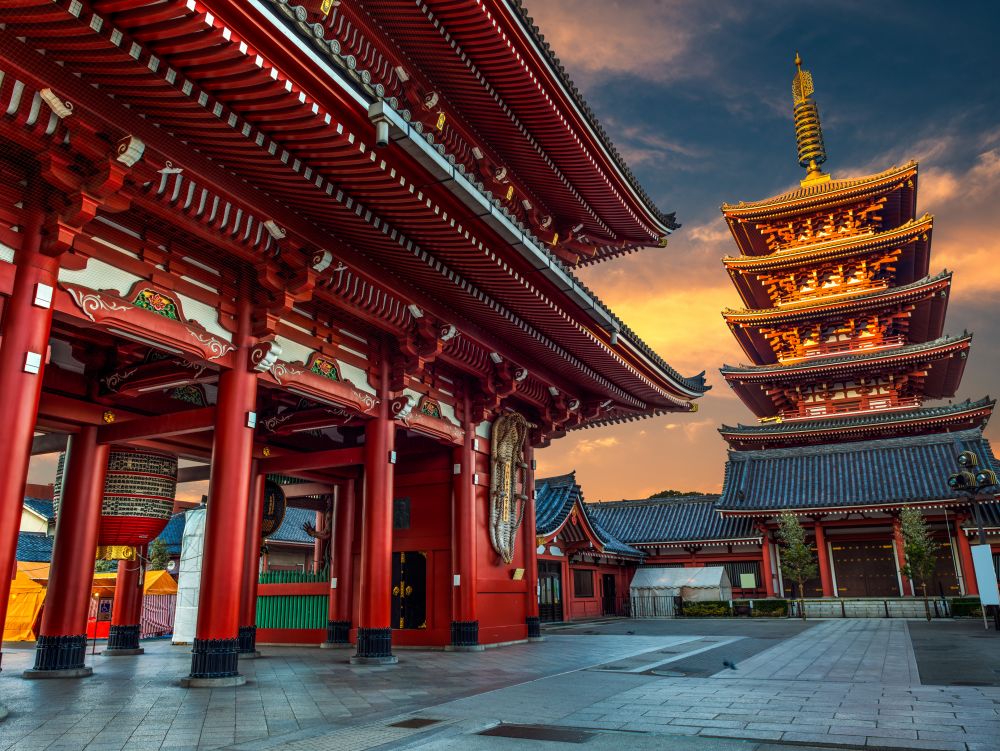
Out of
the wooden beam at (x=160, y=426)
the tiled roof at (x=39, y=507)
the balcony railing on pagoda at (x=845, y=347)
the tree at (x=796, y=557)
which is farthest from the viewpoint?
the balcony railing on pagoda at (x=845, y=347)

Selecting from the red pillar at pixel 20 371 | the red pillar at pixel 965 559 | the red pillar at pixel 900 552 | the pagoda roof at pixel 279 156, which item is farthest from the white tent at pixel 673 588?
the red pillar at pixel 20 371

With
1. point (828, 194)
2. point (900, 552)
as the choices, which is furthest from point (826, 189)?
point (900, 552)

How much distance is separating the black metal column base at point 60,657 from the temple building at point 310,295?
0.04 m

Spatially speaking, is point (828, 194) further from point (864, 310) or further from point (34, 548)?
point (34, 548)

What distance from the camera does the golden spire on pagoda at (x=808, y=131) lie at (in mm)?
43281

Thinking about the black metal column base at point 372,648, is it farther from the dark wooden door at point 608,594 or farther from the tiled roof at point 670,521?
the dark wooden door at point 608,594

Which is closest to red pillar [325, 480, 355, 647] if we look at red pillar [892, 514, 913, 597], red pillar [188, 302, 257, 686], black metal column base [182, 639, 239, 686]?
red pillar [188, 302, 257, 686]

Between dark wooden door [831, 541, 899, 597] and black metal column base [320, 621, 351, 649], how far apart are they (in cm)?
2490

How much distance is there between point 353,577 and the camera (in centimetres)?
1662

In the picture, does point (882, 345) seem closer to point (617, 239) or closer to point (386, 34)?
point (617, 239)

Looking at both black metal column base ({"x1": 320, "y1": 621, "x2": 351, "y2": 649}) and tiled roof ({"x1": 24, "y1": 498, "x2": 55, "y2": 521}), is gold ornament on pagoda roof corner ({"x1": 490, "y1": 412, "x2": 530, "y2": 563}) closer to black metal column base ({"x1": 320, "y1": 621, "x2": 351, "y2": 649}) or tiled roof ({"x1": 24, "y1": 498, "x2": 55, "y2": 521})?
black metal column base ({"x1": 320, "y1": 621, "x2": 351, "y2": 649})

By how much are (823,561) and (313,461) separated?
26.7 metres

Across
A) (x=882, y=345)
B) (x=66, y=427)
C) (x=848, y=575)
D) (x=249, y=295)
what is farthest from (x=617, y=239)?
(x=882, y=345)

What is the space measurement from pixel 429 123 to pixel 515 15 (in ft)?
9.04
